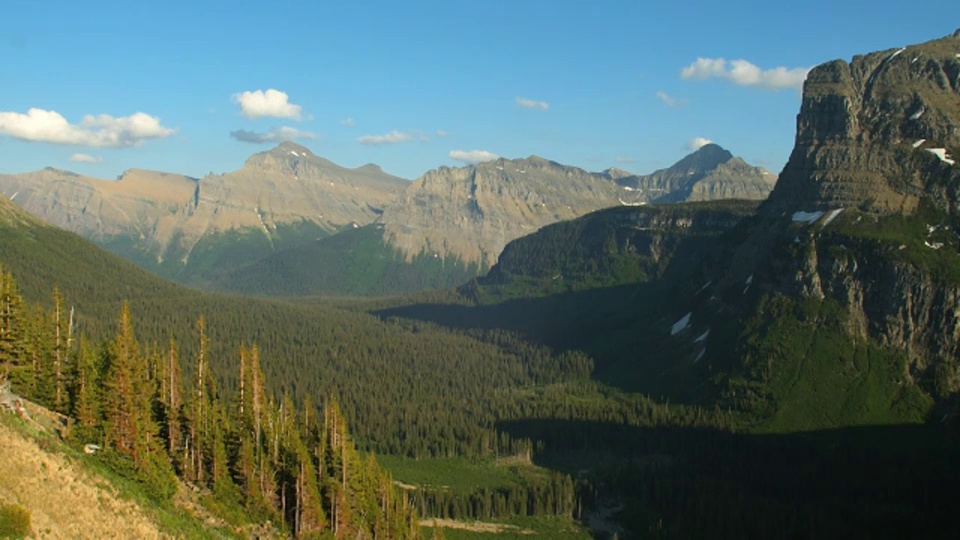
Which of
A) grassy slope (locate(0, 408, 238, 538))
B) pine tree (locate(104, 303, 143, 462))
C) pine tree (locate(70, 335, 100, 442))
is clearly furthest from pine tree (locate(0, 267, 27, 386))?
grassy slope (locate(0, 408, 238, 538))

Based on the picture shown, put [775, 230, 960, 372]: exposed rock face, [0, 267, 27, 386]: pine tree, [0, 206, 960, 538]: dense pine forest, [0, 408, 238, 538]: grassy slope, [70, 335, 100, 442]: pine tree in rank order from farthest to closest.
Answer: [775, 230, 960, 372]: exposed rock face, [0, 206, 960, 538]: dense pine forest, [0, 267, 27, 386]: pine tree, [70, 335, 100, 442]: pine tree, [0, 408, 238, 538]: grassy slope

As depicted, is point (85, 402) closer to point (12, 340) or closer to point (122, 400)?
point (122, 400)

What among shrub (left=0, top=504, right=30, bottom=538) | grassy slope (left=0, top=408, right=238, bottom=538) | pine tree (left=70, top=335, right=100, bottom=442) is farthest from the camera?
pine tree (left=70, top=335, right=100, bottom=442)

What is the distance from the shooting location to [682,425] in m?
188

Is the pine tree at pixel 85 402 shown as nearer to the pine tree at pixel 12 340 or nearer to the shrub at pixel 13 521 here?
the pine tree at pixel 12 340

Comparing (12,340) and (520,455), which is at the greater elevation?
(12,340)

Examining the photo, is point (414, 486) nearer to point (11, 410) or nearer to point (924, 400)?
point (11, 410)

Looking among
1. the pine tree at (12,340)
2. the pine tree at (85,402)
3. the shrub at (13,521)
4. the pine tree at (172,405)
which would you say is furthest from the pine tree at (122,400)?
the shrub at (13,521)

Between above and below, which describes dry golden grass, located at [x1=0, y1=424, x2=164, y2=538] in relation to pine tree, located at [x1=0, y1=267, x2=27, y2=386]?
below

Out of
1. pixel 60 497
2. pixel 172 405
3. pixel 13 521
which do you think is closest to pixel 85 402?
pixel 172 405

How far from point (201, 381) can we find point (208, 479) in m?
13.7

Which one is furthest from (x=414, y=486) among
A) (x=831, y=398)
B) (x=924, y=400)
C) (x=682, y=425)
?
(x=924, y=400)

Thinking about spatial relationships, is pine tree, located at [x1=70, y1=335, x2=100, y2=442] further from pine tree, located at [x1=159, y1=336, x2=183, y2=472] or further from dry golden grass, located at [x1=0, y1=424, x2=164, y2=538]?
dry golden grass, located at [x1=0, y1=424, x2=164, y2=538]

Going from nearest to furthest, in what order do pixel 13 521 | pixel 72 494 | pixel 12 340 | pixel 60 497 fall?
pixel 13 521 < pixel 60 497 < pixel 72 494 < pixel 12 340
